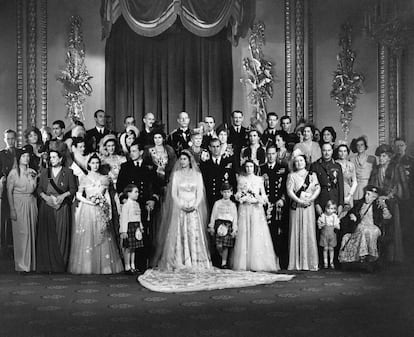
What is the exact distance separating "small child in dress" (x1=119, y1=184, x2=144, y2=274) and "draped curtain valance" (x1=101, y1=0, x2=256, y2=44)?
2711mm

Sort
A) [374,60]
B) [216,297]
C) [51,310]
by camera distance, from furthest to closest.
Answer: [374,60] < [216,297] < [51,310]

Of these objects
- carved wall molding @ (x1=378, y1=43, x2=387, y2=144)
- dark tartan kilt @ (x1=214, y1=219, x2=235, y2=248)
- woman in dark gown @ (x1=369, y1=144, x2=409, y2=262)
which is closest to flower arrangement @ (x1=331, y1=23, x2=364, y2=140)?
carved wall molding @ (x1=378, y1=43, x2=387, y2=144)

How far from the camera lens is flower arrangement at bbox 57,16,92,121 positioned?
27.9ft

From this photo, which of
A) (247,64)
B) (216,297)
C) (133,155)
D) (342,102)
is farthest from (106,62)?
(216,297)

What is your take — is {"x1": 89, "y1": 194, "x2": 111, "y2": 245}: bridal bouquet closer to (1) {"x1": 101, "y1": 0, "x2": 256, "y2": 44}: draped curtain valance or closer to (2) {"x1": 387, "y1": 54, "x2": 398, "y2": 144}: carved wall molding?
(1) {"x1": 101, "y1": 0, "x2": 256, "y2": 44}: draped curtain valance

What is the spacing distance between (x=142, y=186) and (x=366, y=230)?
2.21m

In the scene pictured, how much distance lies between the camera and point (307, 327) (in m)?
4.28

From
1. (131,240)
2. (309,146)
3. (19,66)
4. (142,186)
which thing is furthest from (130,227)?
(19,66)

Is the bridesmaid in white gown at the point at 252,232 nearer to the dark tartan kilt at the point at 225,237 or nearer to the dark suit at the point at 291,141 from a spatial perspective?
the dark tartan kilt at the point at 225,237

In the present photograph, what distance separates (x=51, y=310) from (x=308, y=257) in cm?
279

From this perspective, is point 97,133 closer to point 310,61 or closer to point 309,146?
point 309,146

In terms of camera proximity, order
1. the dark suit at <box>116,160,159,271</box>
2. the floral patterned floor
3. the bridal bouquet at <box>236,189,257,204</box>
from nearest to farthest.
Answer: the floral patterned floor, the bridal bouquet at <box>236,189,257,204</box>, the dark suit at <box>116,160,159,271</box>

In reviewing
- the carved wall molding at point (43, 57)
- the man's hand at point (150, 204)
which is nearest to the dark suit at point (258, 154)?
the man's hand at point (150, 204)

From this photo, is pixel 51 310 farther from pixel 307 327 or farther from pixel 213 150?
pixel 213 150
